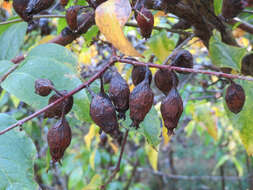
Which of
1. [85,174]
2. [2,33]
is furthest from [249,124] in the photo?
[85,174]

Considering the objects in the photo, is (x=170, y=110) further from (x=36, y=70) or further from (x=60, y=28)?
(x=60, y=28)

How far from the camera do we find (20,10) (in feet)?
2.43

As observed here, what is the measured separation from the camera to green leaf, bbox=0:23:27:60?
108 centimetres

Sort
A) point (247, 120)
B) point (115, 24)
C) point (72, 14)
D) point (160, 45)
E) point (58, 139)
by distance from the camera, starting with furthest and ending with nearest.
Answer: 1. point (160, 45)
2. point (247, 120)
3. point (72, 14)
4. point (58, 139)
5. point (115, 24)

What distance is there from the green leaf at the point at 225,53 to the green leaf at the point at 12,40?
67cm

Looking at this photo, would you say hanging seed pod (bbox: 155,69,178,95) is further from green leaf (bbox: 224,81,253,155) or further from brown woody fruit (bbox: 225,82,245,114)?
green leaf (bbox: 224,81,253,155)

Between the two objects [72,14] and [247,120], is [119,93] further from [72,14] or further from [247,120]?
[247,120]

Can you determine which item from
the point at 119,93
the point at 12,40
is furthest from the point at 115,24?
the point at 12,40

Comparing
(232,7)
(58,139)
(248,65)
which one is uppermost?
(232,7)

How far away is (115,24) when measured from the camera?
521mm

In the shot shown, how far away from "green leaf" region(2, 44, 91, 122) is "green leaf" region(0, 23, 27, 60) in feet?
1.07

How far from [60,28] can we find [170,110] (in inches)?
29.9

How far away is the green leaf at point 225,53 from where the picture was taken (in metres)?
0.88

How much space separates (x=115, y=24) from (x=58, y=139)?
0.27 meters
